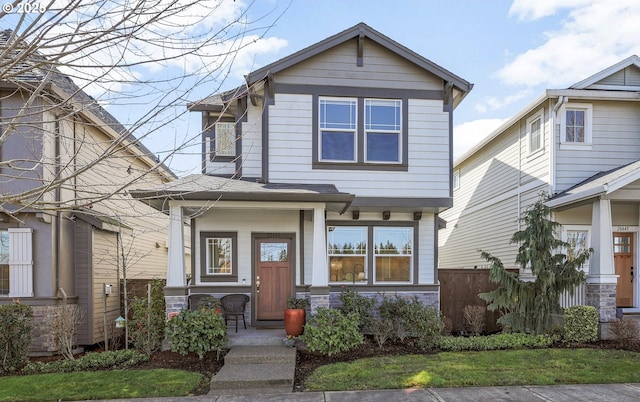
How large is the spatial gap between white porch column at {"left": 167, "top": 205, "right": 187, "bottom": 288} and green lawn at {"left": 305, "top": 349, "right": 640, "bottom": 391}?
132 inches

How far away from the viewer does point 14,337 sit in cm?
777

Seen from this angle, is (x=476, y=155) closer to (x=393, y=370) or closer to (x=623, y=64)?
(x=623, y=64)

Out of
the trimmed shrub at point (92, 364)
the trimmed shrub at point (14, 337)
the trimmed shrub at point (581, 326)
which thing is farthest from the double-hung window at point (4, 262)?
the trimmed shrub at point (581, 326)

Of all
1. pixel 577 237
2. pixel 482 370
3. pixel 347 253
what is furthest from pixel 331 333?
pixel 577 237

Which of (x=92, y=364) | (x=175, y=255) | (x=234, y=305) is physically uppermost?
(x=175, y=255)

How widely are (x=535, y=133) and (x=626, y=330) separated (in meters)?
5.53

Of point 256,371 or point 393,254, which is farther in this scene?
point 393,254

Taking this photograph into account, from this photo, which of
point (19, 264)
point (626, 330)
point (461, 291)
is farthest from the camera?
point (461, 291)

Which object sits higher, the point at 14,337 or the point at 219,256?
the point at 219,256

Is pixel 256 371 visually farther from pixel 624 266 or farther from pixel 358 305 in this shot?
pixel 624 266

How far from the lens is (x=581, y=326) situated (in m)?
8.47

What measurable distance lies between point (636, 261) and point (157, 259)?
588 inches

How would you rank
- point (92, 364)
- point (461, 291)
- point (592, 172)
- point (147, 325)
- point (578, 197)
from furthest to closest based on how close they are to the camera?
point (592, 172) → point (461, 291) → point (578, 197) → point (147, 325) → point (92, 364)

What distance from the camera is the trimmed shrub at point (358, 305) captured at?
29.1 ft
